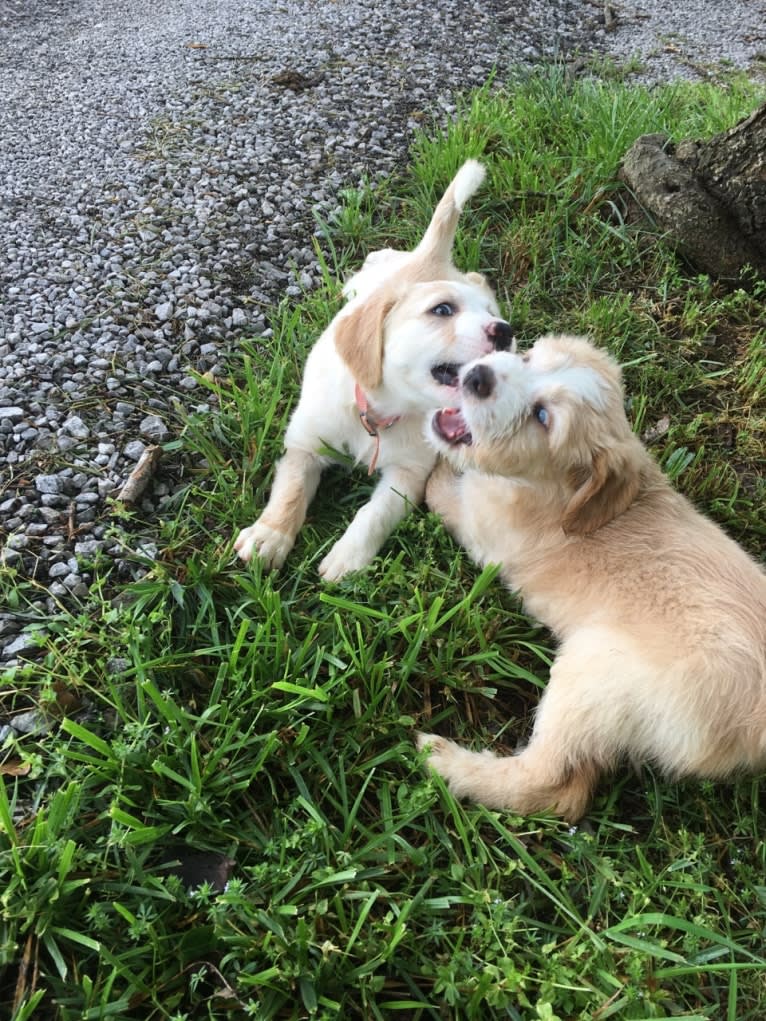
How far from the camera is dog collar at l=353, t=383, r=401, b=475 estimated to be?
2.84m

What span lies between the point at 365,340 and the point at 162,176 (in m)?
2.36

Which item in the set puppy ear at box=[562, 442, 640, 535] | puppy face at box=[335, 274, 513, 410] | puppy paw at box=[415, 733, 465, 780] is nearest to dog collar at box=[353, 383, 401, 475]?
puppy face at box=[335, 274, 513, 410]

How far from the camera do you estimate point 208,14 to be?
606 centimetres

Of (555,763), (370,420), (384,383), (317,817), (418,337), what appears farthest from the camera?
(370,420)

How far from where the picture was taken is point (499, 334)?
8.61ft

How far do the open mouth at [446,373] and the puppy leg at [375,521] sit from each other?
0.44m

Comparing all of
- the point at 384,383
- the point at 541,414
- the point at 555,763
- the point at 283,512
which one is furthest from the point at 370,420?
the point at 555,763

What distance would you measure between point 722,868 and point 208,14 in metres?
7.00

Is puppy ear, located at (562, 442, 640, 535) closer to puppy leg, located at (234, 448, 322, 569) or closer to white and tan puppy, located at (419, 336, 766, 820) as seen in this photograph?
white and tan puppy, located at (419, 336, 766, 820)

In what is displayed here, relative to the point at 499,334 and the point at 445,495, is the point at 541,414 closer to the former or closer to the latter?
the point at 499,334

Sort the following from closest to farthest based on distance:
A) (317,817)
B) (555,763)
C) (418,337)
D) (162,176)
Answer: (317,817) < (555,763) < (418,337) < (162,176)

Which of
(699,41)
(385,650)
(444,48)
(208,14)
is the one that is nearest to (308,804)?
(385,650)

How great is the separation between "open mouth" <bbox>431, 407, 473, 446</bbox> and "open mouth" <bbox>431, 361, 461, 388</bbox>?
0.32ft

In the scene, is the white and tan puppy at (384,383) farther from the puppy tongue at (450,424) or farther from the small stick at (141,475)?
the small stick at (141,475)
